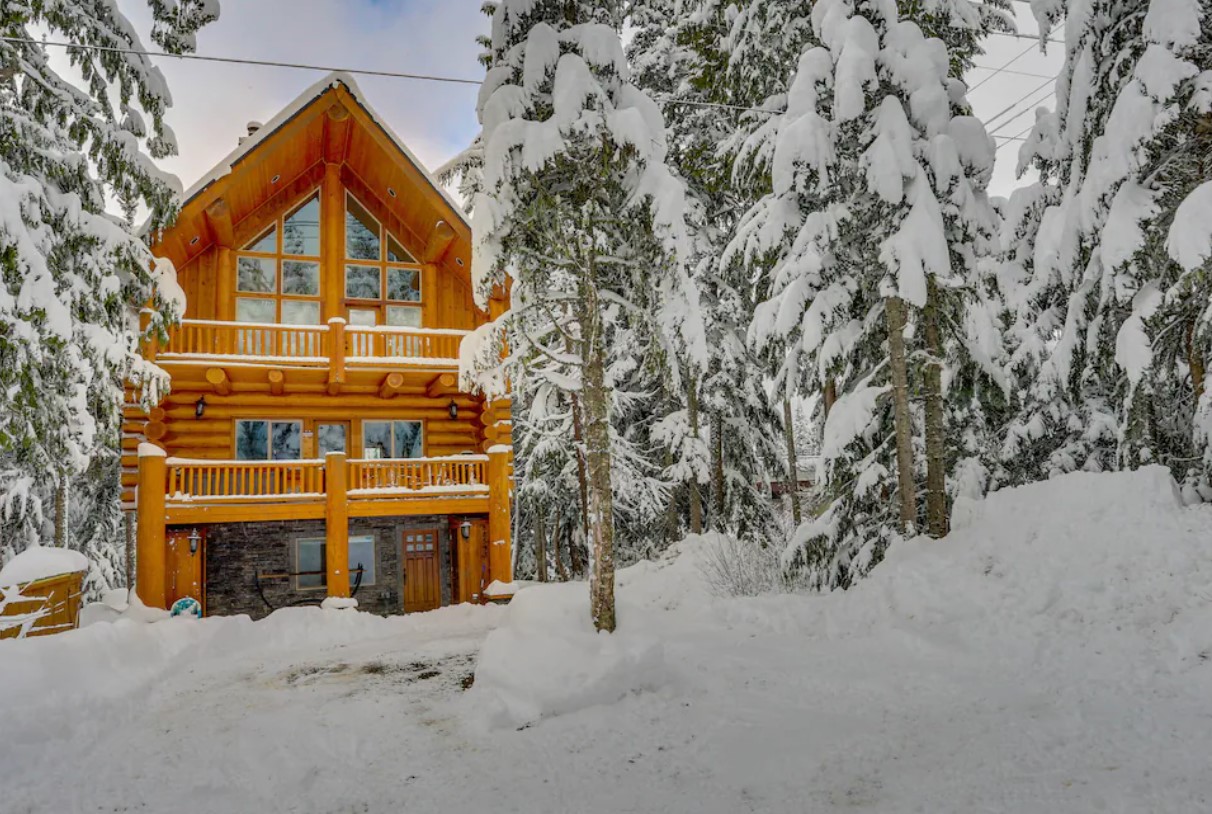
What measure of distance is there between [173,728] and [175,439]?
10.1 metres

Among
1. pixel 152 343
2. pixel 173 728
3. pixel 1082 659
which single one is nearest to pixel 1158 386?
pixel 1082 659

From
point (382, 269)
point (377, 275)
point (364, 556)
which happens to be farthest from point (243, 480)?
point (382, 269)

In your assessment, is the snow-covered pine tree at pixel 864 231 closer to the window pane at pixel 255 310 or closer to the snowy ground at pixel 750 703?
the snowy ground at pixel 750 703

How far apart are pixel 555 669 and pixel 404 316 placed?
1156 cm

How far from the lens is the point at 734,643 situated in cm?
743

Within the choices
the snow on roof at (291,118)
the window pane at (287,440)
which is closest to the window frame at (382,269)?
the snow on roof at (291,118)

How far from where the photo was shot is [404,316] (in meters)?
16.2

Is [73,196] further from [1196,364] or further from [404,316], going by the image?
[1196,364]

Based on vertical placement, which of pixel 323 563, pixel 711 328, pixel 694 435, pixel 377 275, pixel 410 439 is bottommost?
pixel 323 563

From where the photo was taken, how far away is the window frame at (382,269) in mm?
15883

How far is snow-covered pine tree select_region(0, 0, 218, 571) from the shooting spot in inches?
284

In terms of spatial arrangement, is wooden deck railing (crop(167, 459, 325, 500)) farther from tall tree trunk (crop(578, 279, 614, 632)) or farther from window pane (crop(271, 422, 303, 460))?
tall tree trunk (crop(578, 279, 614, 632))

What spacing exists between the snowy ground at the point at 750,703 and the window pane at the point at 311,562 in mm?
7116

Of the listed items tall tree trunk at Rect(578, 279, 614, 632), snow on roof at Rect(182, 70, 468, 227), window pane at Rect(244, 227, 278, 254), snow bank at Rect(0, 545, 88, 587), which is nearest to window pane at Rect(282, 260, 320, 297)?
window pane at Rect(244, 227, 278, 254)
